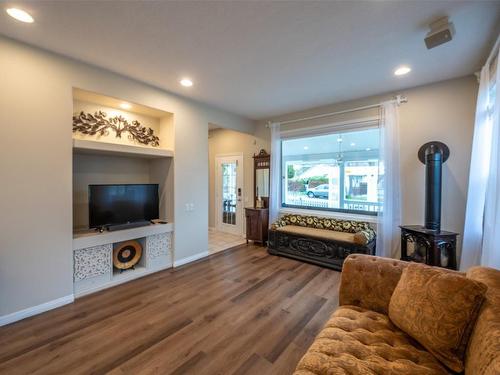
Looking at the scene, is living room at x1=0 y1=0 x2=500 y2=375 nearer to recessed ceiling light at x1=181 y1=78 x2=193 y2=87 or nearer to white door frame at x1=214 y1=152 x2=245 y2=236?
recessed ceiling light at x1=181 y1=78 x2=193 y2=87

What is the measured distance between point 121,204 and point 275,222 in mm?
2904

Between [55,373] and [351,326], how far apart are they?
2.21 m

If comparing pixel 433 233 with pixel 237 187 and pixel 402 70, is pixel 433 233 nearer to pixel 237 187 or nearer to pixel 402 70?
pixel 402 70

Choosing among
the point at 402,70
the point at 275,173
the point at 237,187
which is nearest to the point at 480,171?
the point at 402,70

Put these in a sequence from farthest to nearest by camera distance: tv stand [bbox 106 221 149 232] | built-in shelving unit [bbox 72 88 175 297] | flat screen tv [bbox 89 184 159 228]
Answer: tv stand [bbox 106 221 149 232], flat screen tv [bbox 89 184 159 228], built-in shelving unit [bbox 72 88 175 297]

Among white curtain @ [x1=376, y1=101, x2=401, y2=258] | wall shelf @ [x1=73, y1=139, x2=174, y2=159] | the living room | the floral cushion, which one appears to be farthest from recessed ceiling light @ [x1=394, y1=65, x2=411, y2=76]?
wall shelf @ [x1=73, y1=139, x2=174, y2=159]

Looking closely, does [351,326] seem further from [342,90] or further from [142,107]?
[142,107]

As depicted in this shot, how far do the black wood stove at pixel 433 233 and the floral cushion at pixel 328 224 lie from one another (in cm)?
63

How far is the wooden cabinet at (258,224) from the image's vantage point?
200 inches

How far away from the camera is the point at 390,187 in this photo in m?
3.58

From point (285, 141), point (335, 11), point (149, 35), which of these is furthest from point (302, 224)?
point (149, 35)

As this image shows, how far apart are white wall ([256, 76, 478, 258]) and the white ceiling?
0.25 meters

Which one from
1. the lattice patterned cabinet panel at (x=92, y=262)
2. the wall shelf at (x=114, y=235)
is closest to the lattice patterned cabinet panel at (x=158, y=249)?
the wall shelf at (x=114, y=235)

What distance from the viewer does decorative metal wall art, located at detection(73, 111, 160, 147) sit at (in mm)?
3242
